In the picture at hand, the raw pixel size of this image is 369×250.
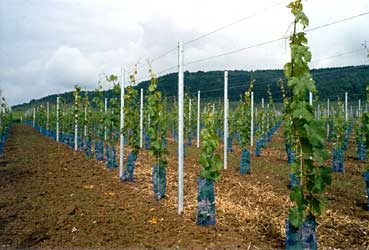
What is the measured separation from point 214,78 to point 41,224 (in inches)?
1688

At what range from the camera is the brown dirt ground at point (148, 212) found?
532cm

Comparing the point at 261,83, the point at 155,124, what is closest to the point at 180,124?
the point at 155,124

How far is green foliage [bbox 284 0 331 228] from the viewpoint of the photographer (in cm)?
414

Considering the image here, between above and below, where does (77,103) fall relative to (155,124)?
above

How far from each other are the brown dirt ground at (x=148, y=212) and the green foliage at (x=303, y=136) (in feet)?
3.74

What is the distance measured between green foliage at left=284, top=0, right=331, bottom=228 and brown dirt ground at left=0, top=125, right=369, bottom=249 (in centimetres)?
114

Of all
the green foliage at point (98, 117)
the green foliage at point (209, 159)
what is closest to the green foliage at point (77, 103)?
the green foliage at point (98, 117)

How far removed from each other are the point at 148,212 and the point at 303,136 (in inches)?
133

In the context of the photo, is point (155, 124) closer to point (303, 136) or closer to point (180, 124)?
point (180, 124)

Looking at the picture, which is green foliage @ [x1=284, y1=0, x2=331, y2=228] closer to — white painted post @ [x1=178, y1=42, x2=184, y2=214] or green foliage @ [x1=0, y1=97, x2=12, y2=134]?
white painted post @ [x1=178, y1=42, x2=184, y2=214]

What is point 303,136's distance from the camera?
429 cm

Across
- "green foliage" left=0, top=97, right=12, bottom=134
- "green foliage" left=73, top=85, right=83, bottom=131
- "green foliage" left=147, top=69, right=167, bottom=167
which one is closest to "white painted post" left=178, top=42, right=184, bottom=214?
"green foliage" left=147, top=69, right=167, bottom=167

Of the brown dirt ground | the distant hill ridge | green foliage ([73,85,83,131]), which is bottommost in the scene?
the brown dirt ground

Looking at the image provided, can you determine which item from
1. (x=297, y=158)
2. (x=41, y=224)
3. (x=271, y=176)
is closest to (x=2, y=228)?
(x=41, y=224)
